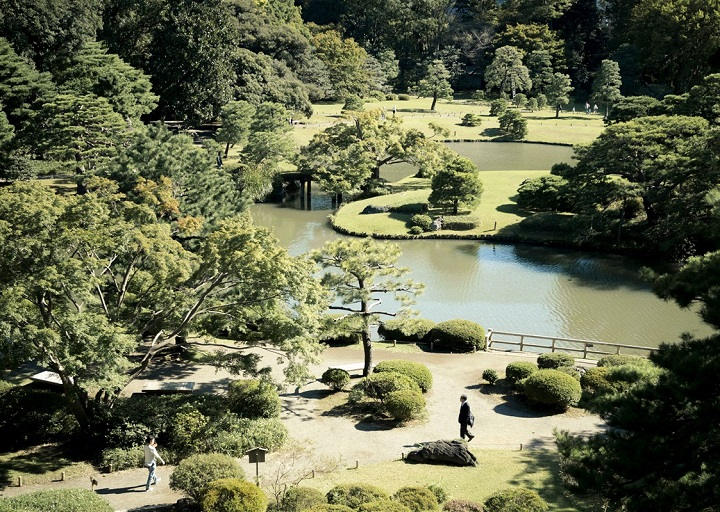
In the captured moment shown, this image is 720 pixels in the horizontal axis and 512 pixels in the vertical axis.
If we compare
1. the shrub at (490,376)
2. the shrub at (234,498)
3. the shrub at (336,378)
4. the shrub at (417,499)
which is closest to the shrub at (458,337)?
the shrub at (490,376)

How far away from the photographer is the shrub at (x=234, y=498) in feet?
46.1

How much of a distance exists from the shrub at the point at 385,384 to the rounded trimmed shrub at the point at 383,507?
6.99 m

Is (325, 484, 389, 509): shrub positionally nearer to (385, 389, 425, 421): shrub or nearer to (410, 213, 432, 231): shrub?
(385, 389, 425, 421): shrub

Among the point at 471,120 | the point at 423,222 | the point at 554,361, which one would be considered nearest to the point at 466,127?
the point at 471,120

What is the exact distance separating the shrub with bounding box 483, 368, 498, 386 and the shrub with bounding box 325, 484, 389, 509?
8.56 m

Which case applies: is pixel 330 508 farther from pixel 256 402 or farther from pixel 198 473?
pixel 256 402

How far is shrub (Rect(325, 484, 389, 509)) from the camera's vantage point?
1419 centimetres

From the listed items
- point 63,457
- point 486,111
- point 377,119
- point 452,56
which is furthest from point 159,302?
point 452,56

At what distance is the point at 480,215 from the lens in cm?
4478

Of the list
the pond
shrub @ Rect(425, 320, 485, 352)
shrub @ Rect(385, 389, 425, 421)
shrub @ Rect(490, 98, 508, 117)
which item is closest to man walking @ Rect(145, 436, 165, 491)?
shrub @ Rect(385, 389, 425, 421)

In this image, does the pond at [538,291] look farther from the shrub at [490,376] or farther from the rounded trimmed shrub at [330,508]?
the rounded trimmed shrub at [330,508]

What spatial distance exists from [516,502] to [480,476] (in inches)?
121

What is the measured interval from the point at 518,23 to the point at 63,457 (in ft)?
280

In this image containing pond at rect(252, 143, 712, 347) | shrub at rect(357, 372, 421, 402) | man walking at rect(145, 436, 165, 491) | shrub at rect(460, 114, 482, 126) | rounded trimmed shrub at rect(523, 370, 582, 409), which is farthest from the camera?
shrub at rect(460, 114, 482, 126)
